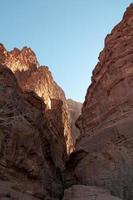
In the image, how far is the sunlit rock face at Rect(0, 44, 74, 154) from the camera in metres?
47.2

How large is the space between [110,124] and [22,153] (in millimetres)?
7140

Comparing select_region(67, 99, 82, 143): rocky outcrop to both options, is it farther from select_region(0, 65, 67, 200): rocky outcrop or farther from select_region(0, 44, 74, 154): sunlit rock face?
select_region(0, 65, 67, 200): rocky outcrop

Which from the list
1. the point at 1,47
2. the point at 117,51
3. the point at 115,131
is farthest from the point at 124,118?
the point at 1,47

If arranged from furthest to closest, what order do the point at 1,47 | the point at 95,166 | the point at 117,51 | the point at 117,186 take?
the point at 1,47 → the point at 117,51 → the point at 95,166 → the point at 117,186

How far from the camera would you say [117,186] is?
17.7 metres

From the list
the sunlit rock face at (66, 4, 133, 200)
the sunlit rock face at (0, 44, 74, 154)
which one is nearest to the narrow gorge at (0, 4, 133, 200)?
the sunlit rock face at (66, 4, 133, 200)

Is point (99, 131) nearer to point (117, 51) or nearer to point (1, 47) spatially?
point (117, 51)

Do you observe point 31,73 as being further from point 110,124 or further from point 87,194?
point 87,194

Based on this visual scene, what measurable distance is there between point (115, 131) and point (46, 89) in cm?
3200

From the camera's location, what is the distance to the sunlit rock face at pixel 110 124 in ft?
60.0

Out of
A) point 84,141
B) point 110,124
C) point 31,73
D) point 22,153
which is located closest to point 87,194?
point 22,153

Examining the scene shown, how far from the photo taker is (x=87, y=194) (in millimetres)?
15492

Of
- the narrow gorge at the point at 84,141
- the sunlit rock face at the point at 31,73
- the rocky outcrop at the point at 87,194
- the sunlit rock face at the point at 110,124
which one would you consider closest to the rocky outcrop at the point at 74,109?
the sunlit rock face at the point at 31,73

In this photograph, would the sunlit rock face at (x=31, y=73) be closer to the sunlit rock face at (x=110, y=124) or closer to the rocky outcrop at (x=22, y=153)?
the sunlit rock face at (x=110, y=124)
